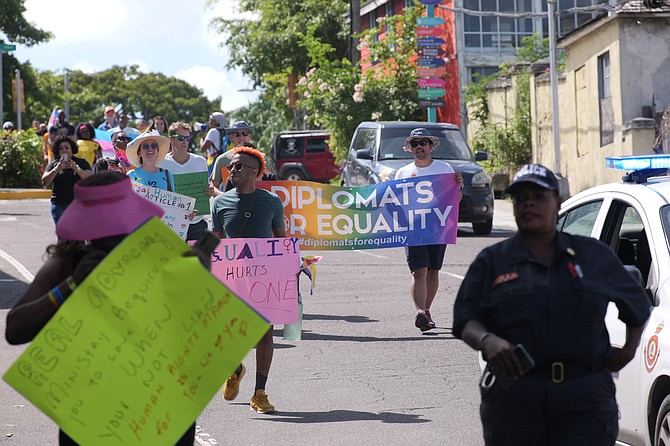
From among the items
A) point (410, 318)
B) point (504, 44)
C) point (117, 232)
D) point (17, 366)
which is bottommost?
point (410, 318)

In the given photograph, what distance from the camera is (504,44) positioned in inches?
1751

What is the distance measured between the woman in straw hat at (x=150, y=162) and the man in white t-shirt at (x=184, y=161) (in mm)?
283

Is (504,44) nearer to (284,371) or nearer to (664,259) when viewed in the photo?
(284,371)

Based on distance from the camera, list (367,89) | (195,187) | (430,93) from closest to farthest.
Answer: (195,187) < (430,93) < (367,89)

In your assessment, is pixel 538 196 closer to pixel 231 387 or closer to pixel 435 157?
pixel 231 387

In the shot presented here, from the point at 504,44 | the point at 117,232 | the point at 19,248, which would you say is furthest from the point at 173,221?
the point at 504,44

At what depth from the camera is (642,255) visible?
653 cm

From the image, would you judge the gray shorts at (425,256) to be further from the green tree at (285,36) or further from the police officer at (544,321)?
the green tree at (285,36)

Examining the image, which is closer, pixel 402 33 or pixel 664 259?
pixel 664 259

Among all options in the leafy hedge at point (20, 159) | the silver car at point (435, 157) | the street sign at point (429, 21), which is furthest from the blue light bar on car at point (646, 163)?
the leafy hedge at point (20, 159)

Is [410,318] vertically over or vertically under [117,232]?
under

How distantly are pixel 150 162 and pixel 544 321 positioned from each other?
23.4ft

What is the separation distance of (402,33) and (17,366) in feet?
123

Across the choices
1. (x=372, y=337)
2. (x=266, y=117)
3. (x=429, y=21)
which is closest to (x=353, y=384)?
(x=372, y=337)
